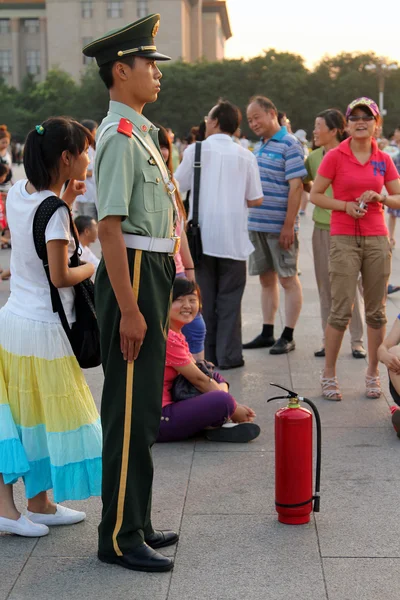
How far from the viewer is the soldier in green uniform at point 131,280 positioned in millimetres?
3387

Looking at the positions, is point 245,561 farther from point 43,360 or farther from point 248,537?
point 43,360

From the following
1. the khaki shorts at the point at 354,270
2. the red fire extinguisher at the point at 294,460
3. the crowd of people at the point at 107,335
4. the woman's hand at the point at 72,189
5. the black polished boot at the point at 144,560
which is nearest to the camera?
the crowd of people at the point at 107,335

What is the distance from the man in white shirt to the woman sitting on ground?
63.2 inches

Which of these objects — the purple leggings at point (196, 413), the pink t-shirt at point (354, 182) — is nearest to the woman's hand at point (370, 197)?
the pink t-shirt at point (354, 182)

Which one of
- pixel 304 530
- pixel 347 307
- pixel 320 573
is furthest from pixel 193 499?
pixel 347 307

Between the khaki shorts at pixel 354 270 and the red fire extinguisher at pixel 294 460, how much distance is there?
208 cm

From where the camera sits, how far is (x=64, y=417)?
3.86 meters

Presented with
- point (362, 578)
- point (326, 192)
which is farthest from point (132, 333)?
point (326, 192)

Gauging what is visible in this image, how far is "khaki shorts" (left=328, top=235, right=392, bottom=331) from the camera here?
234 inches

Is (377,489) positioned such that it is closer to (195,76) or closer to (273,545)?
(273,545)

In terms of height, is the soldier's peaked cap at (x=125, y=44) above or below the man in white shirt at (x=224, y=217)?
above

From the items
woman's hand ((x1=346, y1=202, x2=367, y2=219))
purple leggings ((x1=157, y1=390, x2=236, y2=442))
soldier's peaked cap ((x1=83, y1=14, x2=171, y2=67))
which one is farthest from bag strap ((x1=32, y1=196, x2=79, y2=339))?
woman's hand ((x1=346, y1=202, x2=367, y2=219))

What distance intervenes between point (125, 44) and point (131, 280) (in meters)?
0.86

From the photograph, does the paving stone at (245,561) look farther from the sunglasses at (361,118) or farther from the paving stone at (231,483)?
the sunglasses at (361,118)
